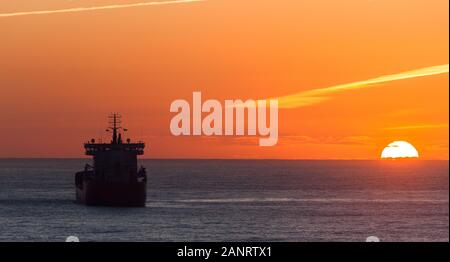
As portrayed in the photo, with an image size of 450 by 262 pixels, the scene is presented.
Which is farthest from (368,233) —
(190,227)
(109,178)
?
(109,178)

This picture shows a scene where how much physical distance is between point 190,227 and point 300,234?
36.5 feet

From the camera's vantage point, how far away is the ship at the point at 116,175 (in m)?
92.4

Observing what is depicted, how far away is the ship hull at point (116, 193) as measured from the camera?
94.0m

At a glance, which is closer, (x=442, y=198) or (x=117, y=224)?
(x=117, y=224)

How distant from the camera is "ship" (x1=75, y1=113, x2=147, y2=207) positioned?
9244 centimetres

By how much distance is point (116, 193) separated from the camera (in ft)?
309

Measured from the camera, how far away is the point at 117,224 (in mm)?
82062

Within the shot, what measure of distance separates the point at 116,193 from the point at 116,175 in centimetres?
294

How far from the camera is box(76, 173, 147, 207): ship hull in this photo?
94.0m

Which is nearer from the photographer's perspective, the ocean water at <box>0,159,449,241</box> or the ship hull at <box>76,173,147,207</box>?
the ocean water at <box>0,159,449,241</box>

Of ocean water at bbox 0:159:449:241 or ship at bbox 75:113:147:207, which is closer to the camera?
ocean water at bbox 0:159:449:241

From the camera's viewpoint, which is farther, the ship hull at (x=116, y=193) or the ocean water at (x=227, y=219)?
the ship hull at (x=116, y=193)

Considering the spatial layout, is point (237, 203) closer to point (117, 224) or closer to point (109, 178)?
point (109, 178)
